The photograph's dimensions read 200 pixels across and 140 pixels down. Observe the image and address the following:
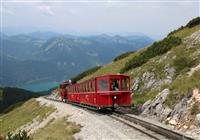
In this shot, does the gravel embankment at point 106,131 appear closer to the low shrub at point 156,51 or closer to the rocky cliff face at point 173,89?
the rocky cliff face at point 173,89

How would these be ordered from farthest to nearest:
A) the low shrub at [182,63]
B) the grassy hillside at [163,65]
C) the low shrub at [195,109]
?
1. the low shrub at [182,63]
2. the grassy hillside at [163,65]
3. the low shrub at [195,109]

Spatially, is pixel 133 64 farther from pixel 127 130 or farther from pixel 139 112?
pixel 127 130

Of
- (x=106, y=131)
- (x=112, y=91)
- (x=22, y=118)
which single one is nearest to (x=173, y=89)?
(x=112, y=91)

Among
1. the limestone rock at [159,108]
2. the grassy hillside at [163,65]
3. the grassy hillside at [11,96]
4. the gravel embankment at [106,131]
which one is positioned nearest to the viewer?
the gravel embankment at [106,131]

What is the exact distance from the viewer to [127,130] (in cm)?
2103

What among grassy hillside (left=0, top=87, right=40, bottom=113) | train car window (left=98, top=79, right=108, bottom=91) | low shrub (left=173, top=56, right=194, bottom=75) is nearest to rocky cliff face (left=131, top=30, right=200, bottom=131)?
low shrub (left=173, top=56, right=194, bottom=75)

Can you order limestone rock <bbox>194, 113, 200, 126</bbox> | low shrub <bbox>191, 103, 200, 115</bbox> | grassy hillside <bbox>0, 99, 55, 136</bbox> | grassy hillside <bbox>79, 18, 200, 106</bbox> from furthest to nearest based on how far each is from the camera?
1. grassy hillside <bbox>0, 99, 55, 136</bbox>
2. grassy hillside <bbox>79, 18, 200, 106</bbox>
3. low shrub <bbox>191, 103, 200, 115</bbox>
4. limestone rock <bbox>194, 113, 200, 126</bbox>

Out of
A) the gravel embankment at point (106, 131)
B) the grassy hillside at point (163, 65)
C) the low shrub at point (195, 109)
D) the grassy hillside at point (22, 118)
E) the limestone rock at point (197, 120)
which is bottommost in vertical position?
the grassy hillside at point (22, 118)

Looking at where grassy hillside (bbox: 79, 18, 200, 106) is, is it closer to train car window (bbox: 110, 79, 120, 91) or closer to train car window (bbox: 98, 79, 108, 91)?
train car window (bbox: 110, 79, 120, 91)

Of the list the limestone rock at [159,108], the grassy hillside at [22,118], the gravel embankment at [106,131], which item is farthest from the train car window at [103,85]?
the grassy hillside at [22,118]

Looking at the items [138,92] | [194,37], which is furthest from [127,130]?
[194,37]

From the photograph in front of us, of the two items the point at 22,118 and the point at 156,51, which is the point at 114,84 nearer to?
the point at 156,51

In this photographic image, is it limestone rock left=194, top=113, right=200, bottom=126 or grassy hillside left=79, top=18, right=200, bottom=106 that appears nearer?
limestone rock left=194, top=113, right=200, bottom=126

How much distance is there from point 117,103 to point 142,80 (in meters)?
8.02
